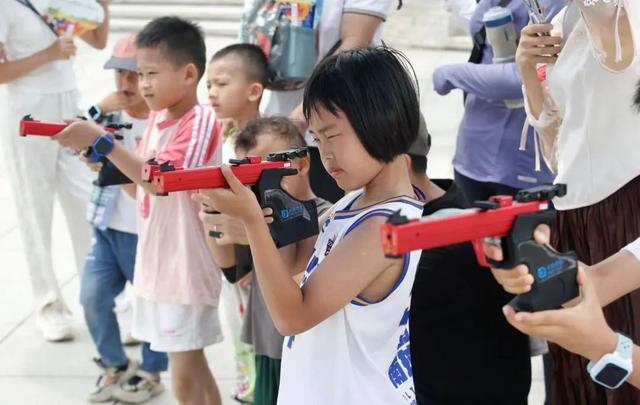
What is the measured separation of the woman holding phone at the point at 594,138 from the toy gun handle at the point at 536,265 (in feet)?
3.09

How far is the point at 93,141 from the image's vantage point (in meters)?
3.25

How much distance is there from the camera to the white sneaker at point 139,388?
13.6ft

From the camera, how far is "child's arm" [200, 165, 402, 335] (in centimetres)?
204

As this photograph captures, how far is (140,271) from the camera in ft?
11.6

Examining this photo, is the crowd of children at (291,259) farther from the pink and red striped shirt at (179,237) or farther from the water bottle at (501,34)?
the water bottle at (501,34)

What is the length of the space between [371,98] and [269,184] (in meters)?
0.31

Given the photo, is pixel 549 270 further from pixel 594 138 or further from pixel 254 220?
pixel 594 138

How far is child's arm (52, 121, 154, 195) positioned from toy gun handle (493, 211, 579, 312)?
189 cm

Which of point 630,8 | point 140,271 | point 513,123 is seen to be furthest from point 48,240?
→ point 630,8

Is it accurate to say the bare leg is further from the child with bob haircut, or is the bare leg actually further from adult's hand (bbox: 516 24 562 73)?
adult's hand (bbox: 516 24 562 73)

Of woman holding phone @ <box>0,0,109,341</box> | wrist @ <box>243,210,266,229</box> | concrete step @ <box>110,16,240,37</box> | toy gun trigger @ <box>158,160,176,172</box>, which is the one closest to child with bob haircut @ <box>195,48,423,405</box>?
wrist @ <box>243,210,266,229</box>

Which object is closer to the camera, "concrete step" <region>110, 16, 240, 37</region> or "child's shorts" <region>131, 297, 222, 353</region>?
"child's shorts" <region>131, 297, 222, 353</region>

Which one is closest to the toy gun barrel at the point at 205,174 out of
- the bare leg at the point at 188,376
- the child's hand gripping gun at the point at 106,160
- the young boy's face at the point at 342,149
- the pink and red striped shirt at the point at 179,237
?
the young boy's face at the point at 342,149

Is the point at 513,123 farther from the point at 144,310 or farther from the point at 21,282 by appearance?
the point at 21,282
